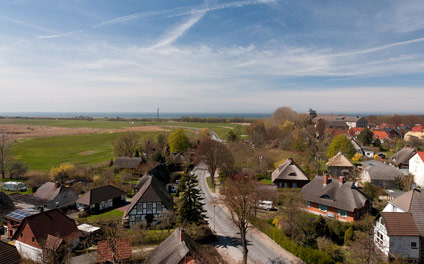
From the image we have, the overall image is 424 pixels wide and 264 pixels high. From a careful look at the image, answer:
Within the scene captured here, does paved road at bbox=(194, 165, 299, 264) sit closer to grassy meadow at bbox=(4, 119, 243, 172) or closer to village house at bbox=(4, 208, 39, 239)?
village house at bbox=(4, 208, 39, 239)

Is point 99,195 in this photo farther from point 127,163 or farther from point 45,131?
point 45,131

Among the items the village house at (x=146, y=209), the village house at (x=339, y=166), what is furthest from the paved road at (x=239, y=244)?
the village house at (x=339, y=166)

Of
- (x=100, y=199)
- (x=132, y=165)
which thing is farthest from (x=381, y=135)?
(x=100, y=199)

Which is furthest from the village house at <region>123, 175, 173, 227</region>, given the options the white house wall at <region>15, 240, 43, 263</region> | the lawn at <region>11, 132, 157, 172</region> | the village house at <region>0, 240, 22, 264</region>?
the lawn at <region>11, 132, 157, 172</region>

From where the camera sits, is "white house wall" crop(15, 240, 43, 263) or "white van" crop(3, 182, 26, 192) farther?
"white van" crop(3, 182, 26, 192)

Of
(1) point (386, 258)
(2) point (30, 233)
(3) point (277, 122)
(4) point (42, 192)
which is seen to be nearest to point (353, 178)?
(1) point (386, 258)

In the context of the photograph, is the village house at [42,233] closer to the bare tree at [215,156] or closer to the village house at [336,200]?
the bare tree at [215,156]
